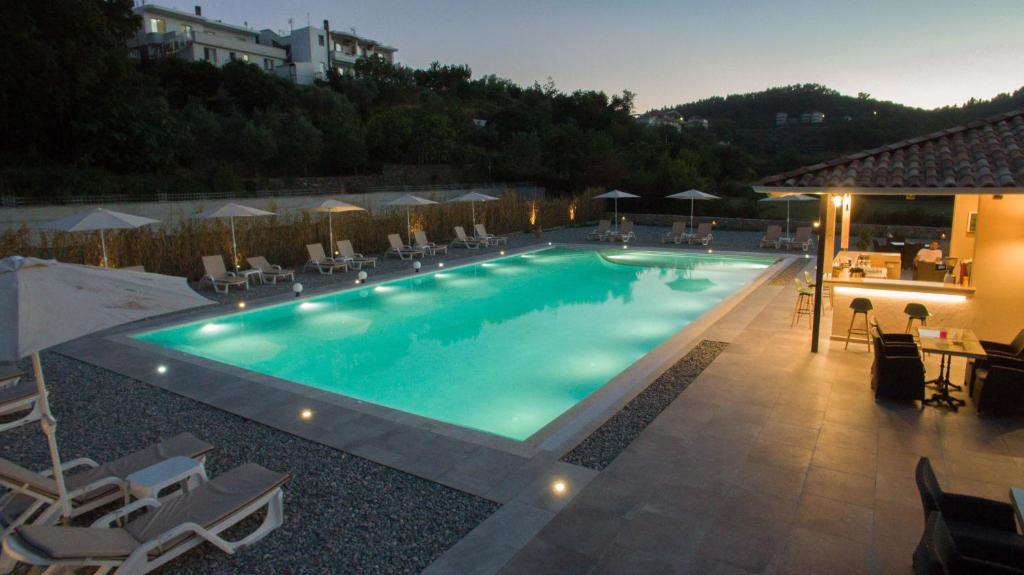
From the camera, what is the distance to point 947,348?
570 cm

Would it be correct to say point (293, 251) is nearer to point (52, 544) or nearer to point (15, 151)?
point (52, 544)

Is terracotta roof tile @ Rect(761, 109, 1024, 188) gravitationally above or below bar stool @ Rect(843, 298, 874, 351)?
above

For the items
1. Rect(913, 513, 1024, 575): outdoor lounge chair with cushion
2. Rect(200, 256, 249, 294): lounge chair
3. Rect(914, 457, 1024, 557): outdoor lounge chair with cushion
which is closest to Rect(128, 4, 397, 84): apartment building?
Rect(200, 256, 249, 294): lounge chair

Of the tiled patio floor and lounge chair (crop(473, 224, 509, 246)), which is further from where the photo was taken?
lounge chair (crop(473, 224, 509, 246))

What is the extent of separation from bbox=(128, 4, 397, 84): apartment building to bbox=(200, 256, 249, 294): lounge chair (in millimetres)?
40524

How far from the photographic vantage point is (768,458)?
184 inches

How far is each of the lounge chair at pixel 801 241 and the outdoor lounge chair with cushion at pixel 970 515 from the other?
15.8m

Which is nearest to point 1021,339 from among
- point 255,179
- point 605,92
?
point 255,179

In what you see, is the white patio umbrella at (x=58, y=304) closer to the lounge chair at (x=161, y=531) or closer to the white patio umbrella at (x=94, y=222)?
the lounge chair at (x=161, y=531)

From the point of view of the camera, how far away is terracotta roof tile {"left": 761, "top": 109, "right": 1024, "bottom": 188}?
6.27m


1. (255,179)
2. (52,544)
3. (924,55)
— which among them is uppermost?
(924,55)

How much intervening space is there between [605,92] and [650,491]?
49.3 m

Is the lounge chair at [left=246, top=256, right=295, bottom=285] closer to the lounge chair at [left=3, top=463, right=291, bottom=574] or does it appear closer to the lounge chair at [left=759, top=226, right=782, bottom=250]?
the lounge chair at [left=3, top=463, right=291, bottom=574]

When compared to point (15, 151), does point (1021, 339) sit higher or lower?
lower
